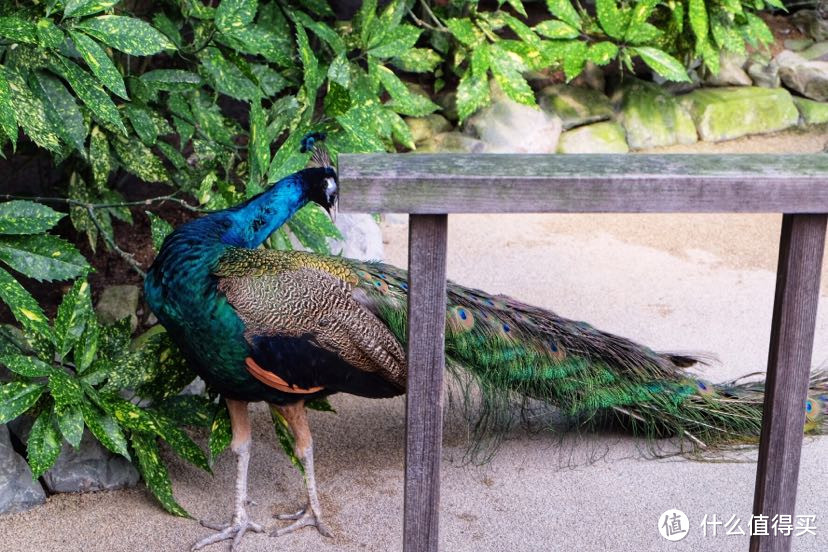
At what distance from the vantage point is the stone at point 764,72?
6.59 metres

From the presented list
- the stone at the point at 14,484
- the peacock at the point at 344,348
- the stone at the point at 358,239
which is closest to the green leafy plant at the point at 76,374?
the stone at the point at 14,484

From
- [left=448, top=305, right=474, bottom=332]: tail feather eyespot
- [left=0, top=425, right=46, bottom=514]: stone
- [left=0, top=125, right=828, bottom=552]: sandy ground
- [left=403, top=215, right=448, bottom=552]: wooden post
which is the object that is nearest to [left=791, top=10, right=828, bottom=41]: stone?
[left=0, top=125, right=828, bottom=552]: sandy ground

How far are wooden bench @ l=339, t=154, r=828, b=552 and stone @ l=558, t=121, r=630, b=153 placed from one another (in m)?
4.42

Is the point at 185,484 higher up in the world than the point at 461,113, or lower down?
lower down

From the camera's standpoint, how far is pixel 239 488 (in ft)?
8.95

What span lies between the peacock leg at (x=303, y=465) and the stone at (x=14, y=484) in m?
0.71

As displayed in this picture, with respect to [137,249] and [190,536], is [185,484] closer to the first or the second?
[190,536]

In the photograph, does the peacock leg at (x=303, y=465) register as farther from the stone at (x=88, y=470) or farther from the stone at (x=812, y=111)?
the stone at (x=812, y=111)

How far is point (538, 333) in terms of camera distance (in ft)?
9.82

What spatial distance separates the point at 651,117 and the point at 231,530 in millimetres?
4432

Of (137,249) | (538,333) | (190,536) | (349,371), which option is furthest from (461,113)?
(190,536)

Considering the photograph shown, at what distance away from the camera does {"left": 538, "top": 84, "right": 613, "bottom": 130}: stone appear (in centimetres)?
606

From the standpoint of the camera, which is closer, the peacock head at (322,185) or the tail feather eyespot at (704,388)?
the peacock head at (322,185)

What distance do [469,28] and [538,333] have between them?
2.30m
